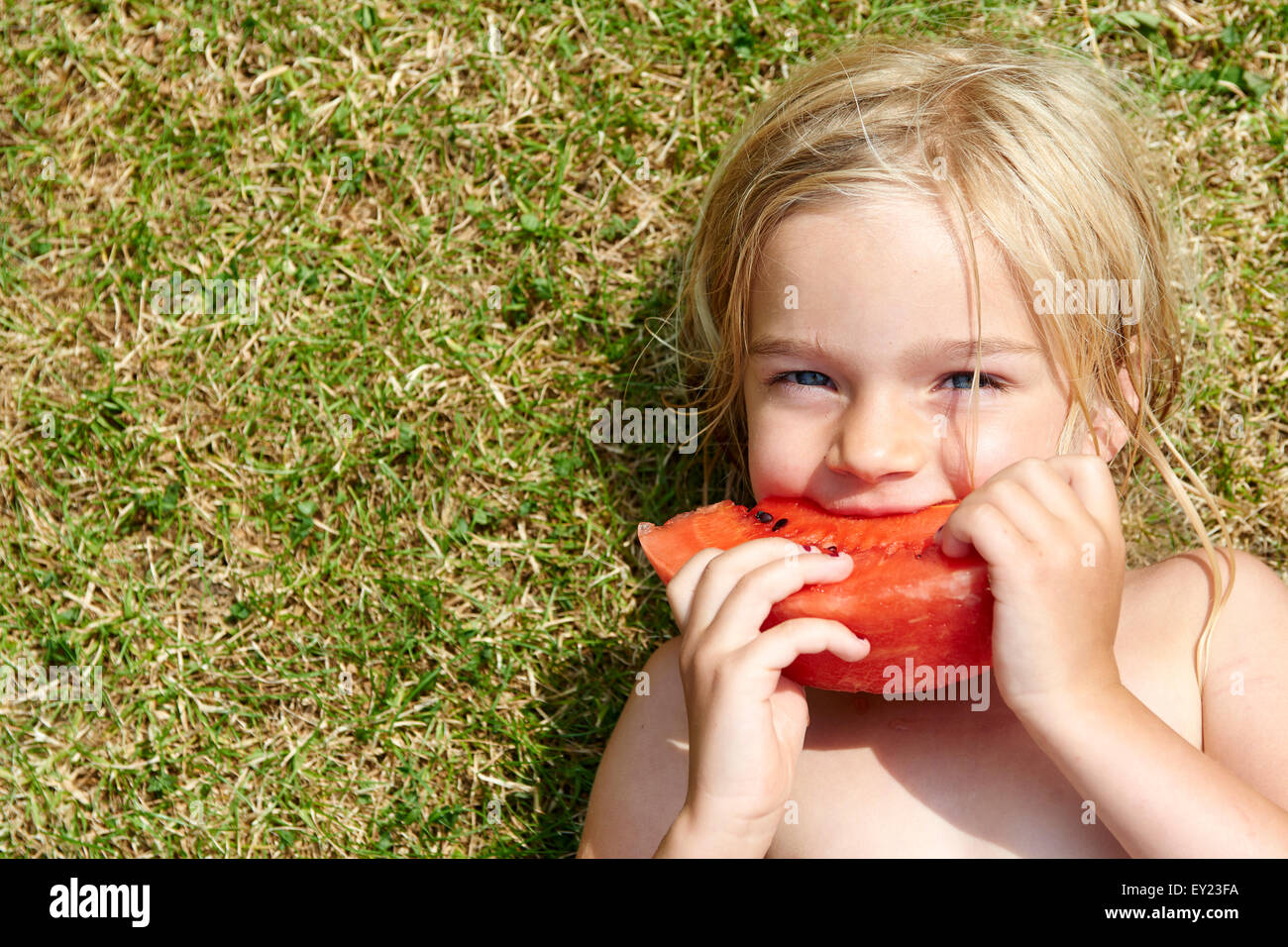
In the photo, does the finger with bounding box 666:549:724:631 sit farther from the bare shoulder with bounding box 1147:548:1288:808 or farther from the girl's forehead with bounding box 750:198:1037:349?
the bare shoulder with bounding box 1147:548:1288:808

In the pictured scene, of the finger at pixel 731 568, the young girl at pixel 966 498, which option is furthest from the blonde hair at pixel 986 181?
the finger at pixel 731 568

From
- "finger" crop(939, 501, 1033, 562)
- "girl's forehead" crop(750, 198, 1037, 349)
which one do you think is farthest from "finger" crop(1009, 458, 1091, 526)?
"girl's forehead" crop(750, 198, 1037, 349)

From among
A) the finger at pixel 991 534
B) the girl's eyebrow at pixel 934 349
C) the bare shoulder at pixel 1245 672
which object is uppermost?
the girl's eyebrow at pixel 934 349

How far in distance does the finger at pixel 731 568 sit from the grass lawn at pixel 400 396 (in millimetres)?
1195

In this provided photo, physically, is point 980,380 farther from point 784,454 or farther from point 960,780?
point 960,780

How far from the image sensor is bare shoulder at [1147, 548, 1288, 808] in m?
2.69

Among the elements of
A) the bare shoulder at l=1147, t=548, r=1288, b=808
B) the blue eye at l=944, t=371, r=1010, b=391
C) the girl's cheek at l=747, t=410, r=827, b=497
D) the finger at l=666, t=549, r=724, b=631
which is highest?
the blue eye at l=944, t=371, r=1010, b=391

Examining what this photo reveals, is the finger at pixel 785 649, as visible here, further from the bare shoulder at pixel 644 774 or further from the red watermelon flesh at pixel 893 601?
the bare shoulder at pixel 644 774

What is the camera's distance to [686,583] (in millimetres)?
2637

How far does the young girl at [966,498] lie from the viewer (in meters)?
2.43

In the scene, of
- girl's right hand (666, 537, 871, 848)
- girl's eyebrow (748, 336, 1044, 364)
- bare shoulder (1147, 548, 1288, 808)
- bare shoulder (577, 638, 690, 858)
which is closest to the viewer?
girl's right hand (666, 537, 871, 848)

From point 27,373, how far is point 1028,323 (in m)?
3.52

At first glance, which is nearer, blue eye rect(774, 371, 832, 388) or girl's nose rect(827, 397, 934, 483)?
girl's nose rect(827, 397, 934, 483)

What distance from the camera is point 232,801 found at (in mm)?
3777
